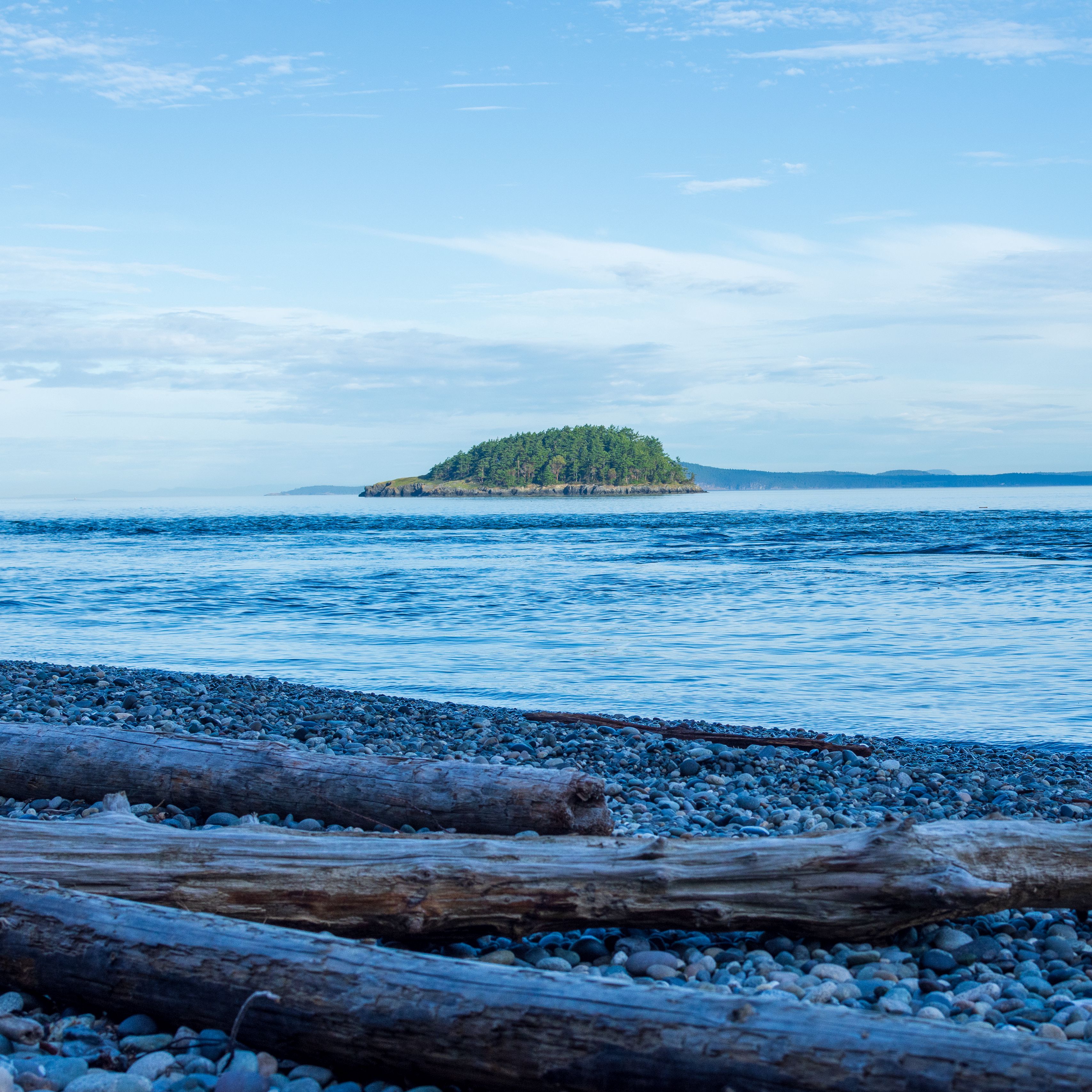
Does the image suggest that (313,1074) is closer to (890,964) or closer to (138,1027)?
(138,1027)

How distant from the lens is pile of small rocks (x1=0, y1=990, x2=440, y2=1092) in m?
2.75

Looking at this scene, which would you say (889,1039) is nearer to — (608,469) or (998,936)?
(998,936)

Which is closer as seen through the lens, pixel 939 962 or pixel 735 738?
pixel 939 962

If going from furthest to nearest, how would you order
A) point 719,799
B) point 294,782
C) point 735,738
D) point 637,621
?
point 637,621 → point 735,738 → point 719,799 → point 294,782

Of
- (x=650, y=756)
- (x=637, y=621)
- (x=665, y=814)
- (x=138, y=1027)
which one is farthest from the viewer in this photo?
(x=637, y=621)

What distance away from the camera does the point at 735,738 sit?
833 centimetres

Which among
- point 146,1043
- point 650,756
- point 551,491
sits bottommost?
point 650,756

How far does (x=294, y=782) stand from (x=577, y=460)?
505 feet

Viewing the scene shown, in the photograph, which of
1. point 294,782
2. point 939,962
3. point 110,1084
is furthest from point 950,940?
point 294,782

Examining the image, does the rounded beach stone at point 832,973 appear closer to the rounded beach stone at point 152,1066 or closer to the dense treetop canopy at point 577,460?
the rounded beach stone at point 152,1066

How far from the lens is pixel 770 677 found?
41.0 ft

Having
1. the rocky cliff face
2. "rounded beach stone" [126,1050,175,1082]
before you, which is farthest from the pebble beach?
the rocky cliff face

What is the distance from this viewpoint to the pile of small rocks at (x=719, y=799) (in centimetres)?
343

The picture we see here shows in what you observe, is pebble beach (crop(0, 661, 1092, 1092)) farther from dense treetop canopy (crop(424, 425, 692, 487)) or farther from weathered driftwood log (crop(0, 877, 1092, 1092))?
dense treetop canopy (crop(424, 425, 692, 487))
